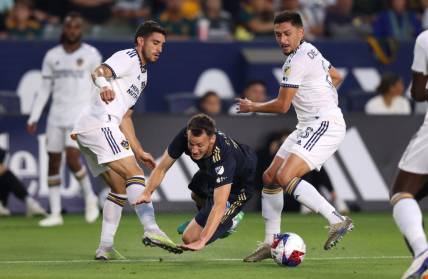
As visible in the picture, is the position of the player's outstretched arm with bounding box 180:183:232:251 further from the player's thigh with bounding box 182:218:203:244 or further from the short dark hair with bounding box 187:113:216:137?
the player's thigh with bounding box 182:218:203:244

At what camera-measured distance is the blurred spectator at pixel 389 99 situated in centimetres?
1753

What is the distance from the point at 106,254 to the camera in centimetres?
1087

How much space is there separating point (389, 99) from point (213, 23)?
365 cm

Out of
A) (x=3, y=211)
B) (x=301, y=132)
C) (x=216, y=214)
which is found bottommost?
(x=3, y=211)

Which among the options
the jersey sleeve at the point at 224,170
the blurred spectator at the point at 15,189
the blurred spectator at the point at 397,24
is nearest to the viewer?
the jersey sleeve at the point at 224,170

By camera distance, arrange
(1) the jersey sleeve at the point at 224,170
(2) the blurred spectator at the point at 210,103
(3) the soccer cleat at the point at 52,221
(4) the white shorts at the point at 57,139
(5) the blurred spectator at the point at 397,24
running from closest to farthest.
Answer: (1) the jersey sleeve at the point at 224,170
(3) the soccer cleat at the point at 52,221
(4) the white shorts at the point at 57,139
(2) the blurred spectator at the point at 210,103
(5) the blurred spectator at the point at 397,24

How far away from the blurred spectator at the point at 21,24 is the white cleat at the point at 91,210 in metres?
4.33

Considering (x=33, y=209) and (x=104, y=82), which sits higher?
(x=104, y=82)

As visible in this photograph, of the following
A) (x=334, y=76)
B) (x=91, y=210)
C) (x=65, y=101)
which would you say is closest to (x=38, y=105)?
(x=65, y=101)

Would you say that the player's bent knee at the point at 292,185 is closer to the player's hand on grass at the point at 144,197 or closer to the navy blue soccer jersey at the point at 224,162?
the navy blue soccer jersey at the point at 224,162

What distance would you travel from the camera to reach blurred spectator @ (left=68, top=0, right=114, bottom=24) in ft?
63.3

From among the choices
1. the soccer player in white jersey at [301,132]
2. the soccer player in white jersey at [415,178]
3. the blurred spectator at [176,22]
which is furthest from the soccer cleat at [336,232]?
the blurred spectator at [176,22]

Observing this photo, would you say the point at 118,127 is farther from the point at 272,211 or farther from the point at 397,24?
the point at 397,24

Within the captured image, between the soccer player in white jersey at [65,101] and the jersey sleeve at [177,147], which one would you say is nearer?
the jersey sleeve at [177,147]
